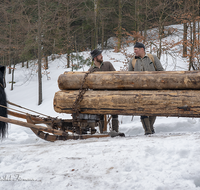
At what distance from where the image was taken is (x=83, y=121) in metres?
3.73

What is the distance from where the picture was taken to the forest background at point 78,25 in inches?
329

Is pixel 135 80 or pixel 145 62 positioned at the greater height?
pixel 145 62

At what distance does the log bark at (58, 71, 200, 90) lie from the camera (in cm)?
334

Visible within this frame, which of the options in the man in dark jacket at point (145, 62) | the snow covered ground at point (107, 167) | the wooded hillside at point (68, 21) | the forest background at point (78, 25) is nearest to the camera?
the snow covered ground at point (107, 167)

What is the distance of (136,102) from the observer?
344 centimetres

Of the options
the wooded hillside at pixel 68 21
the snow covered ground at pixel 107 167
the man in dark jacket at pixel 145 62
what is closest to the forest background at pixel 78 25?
the wooded hillside at pixel 68 21

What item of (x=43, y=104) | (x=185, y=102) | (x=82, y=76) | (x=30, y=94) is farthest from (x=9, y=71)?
(x=185, y=102)

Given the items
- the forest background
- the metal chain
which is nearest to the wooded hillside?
the forest background

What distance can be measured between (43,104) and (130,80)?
30.5 ft

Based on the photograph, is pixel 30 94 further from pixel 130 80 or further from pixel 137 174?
pixel 137 174

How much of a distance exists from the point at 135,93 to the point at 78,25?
16.9 metres

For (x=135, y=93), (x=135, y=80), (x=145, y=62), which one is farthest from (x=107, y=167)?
(x=145, y=62)

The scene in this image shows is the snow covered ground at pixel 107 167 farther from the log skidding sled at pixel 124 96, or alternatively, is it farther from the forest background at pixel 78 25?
the forest background at pixel 78 25

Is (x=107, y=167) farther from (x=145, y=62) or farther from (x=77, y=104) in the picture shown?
(x=145, y=62)
